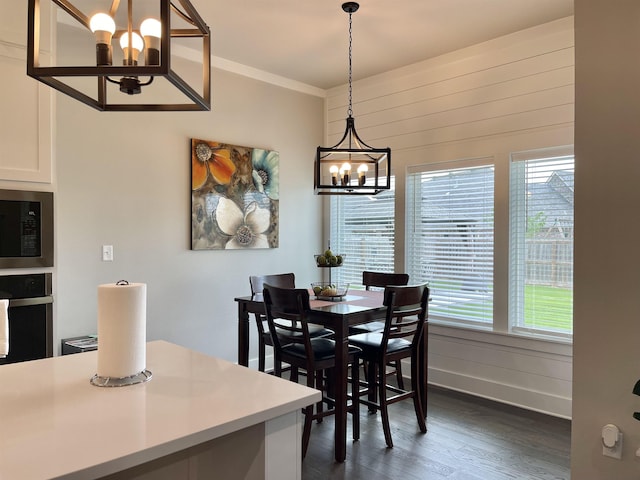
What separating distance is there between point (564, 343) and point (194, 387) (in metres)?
3.03

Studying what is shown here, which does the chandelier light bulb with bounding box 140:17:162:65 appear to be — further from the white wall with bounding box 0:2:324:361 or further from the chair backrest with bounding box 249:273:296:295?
the chair backrest with bounding box 249:273:296:295

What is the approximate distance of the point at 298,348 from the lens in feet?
10.2

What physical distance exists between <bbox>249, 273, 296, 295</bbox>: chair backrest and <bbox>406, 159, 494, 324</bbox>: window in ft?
3.99

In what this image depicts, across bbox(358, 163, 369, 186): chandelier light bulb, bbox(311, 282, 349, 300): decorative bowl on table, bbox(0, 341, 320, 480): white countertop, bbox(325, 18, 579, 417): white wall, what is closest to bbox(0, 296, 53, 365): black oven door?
bbox(0, 341, 320, 480): white countertop

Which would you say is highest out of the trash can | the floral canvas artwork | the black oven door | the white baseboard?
the floral canvas artwork

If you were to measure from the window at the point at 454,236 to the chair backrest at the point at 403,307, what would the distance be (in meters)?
0.99

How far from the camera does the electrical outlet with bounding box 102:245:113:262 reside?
3575 millimetres

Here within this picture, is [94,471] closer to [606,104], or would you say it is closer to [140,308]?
[140,308]

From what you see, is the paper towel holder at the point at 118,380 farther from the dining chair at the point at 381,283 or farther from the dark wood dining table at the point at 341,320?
the dining chair at the point at 381,283

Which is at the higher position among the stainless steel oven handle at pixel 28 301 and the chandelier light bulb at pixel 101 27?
the chandelier light bulb at pixel 101 27

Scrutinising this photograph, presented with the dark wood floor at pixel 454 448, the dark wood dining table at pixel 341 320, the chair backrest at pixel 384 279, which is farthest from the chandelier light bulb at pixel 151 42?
the chair backrest at pixel 384 279

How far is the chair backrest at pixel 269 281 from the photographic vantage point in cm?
370

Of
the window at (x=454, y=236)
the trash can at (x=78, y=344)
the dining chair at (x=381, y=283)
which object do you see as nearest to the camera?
the trash can at (x=78, y=344)

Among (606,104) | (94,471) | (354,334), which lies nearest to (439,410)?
(354,334)
